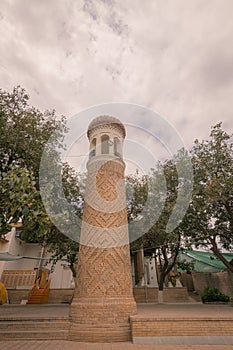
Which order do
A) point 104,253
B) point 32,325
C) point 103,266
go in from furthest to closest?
1. point 104,253
2. point 103,266
3. point 32,325

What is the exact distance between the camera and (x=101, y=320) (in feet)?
21.9

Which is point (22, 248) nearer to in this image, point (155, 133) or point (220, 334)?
point (155, 133)

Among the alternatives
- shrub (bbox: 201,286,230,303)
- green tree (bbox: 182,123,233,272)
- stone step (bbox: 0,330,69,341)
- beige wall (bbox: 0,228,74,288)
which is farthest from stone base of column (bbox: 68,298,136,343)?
beige wall (bbox: 0,228,74,288)

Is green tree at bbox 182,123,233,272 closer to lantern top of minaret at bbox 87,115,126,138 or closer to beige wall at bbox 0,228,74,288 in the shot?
lantern top of minaret at bbox 87,115,126,138

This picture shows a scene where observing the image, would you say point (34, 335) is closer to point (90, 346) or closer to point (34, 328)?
point (34, 328)

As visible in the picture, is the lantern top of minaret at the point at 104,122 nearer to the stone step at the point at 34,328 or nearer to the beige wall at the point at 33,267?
the stone step at the point at 34,328

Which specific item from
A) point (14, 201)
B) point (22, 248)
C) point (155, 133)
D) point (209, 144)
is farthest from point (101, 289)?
point (22, 248)

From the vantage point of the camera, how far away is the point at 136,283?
21125 millimetres

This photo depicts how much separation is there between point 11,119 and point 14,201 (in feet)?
21.5

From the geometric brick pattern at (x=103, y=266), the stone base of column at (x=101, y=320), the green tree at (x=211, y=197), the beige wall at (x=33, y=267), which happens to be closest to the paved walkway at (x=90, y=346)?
the stone base of column at (x=101, y=320)

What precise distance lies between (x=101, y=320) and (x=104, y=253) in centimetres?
193

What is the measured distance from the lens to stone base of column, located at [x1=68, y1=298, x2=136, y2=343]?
6.36 m

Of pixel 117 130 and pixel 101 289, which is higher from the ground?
pixel 117 130

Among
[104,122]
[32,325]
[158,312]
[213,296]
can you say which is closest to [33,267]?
[32,325]
